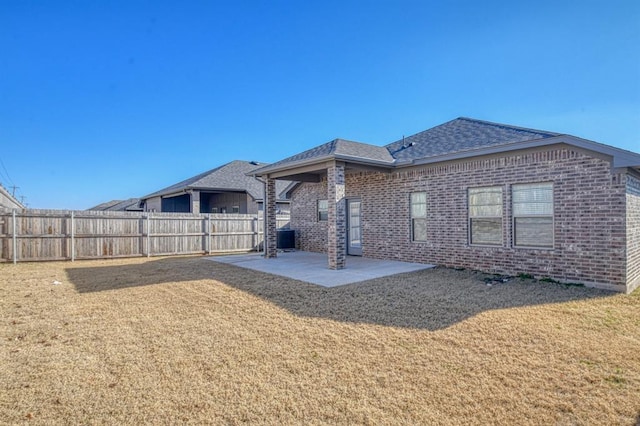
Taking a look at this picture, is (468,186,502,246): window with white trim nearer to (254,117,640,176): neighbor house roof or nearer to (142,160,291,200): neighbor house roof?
(254,117,640,176): neighbor house roof

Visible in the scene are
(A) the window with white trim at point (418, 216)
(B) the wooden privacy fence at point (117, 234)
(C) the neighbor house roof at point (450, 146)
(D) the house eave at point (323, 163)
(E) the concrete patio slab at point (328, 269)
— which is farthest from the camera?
(B) the wooden privacy fence at point (117, 234)

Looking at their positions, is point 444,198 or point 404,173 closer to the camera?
point 444,198

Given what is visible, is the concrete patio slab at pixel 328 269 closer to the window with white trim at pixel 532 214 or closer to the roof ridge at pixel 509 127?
the window with white trim at pixel 532 214

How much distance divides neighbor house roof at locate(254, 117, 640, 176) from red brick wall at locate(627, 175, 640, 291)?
1177 mm

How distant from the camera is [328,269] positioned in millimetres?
9906

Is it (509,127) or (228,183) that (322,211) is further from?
(228,183)

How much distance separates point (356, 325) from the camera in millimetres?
4930

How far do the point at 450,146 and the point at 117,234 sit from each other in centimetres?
1284

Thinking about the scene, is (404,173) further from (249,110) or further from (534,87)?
(249,110)

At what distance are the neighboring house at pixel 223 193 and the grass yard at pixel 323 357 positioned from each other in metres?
11.8

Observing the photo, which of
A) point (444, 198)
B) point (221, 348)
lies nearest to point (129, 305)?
point (221, 348)

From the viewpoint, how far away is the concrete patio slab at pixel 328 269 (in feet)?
27.6

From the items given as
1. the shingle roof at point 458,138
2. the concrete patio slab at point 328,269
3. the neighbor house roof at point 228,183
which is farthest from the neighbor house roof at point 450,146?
the neighbor house roof at point 228,183

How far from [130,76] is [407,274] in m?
13.4
